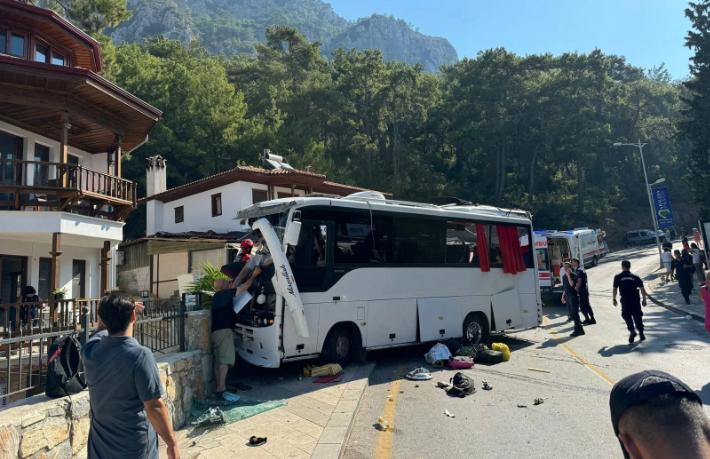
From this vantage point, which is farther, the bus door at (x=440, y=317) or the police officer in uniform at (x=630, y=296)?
the police officer in uniform at (x=630, y=296)

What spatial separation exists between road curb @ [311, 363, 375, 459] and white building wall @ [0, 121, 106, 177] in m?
14.0

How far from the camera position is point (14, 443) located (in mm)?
3711

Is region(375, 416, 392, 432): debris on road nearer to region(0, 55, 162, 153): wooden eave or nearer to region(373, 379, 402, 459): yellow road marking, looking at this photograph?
region(373, 379, 402, 459): yellow road marking

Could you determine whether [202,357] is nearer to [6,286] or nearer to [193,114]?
[6,286]

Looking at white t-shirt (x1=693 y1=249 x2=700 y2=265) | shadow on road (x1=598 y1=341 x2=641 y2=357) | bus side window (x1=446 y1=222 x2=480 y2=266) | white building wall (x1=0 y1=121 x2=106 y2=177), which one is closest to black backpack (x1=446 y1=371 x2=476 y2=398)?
bus side window (x1=446 y1=222 x2=480 y2=266)

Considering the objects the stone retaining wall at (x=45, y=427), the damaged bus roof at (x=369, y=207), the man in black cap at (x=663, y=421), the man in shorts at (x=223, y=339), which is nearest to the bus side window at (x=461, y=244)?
the damaged bus roof at (x=369, y=207)

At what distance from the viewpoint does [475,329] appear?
37.9ft

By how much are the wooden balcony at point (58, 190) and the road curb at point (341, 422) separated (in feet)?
36.5

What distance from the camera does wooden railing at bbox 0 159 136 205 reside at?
13.6 m

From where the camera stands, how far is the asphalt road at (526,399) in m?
5.52

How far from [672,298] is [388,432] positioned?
18708 millimetres

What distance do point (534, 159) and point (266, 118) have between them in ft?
99.5

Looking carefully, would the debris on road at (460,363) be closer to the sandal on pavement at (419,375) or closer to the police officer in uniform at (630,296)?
the sandal on pavement at (419,375)

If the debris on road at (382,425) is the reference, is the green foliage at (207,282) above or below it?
above
